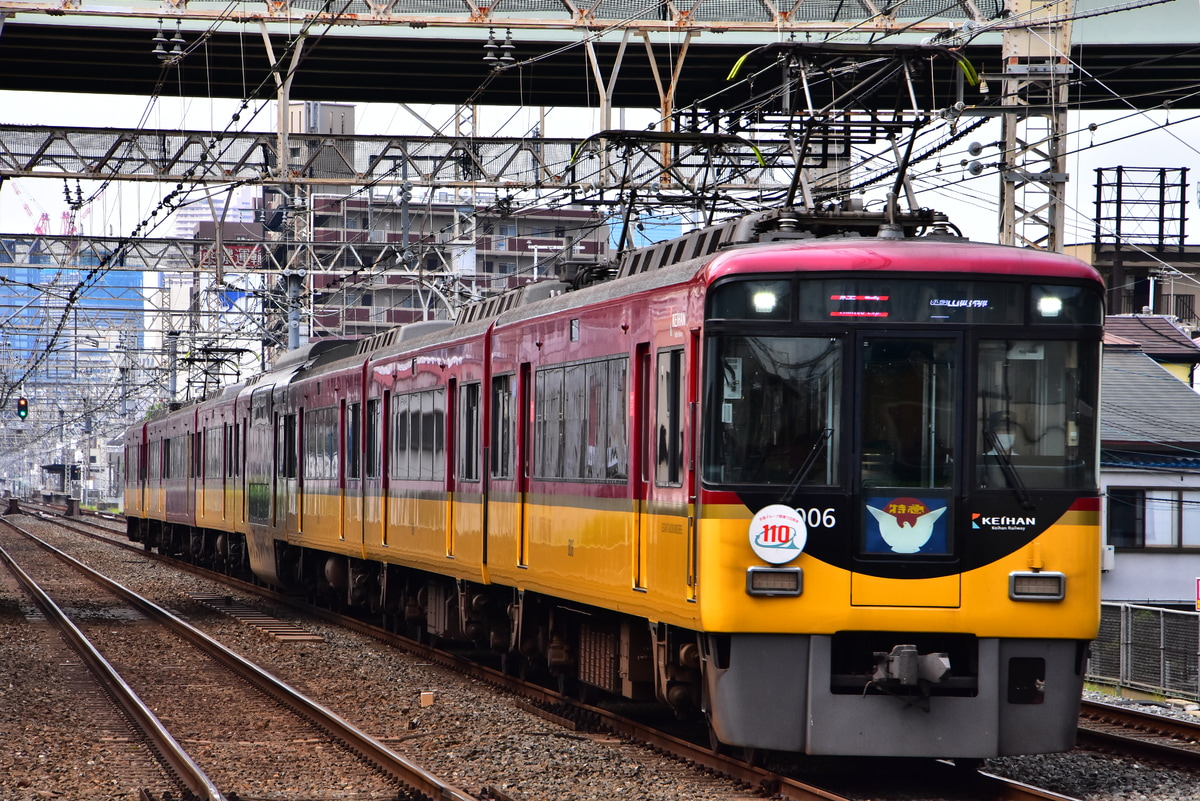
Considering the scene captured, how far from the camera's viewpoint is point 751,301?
8.79m

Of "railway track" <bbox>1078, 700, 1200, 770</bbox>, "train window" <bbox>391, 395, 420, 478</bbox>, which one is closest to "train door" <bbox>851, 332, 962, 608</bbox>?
"railway track" <bbox>1078, 700, 1200, 770</bbox>

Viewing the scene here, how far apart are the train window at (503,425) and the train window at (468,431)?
0.48 m

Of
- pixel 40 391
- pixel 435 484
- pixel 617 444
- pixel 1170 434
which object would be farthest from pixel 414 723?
pixel 40 391

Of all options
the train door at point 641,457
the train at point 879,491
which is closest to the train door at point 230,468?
the train door at point 641,457

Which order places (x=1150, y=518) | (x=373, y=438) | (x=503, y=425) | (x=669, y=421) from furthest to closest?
(x=1150, y=518) → (x=373, y=438) → (x=503, y=425) → (x=669, y=421)

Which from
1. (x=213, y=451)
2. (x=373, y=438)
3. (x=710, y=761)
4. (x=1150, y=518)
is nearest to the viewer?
(x=710, y=761)

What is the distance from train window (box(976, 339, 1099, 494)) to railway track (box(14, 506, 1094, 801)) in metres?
1.60

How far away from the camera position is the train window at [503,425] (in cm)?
1273

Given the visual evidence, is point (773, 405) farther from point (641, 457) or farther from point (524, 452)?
point (524, 452)

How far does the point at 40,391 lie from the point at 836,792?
295ft

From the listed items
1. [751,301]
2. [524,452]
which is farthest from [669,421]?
[524,452]

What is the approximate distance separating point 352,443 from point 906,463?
35.4 ft

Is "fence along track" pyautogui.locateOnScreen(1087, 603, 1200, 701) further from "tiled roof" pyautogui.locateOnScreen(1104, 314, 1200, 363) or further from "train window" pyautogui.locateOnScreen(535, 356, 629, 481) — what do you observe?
"tiled roof" pyautogui.locateOnScreen(1104, 314, 1200, 363)

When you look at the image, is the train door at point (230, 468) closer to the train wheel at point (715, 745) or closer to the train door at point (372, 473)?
the train door at point (372, 473)
